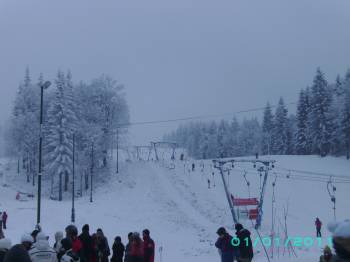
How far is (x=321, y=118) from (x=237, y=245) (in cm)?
6392

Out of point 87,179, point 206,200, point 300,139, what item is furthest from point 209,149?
point 206,200

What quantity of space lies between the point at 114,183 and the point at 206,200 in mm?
13662

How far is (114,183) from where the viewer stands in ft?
183

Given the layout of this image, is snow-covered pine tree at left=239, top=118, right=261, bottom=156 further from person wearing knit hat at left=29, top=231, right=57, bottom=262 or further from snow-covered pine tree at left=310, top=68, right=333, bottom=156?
person wearing knit hat at left=29, top=231, right=57, bottom=262

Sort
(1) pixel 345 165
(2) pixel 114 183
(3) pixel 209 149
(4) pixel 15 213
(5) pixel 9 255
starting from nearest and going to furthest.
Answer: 1. (5) pixel 9 255
2. (4) pixel 15 213
3. (2) pixel 114 183
4. (1) pixel 345 165
5. (3) pixel 209 149

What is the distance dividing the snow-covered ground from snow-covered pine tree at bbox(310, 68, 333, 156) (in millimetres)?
5429

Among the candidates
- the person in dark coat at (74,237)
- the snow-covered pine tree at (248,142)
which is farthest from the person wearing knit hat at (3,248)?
the snow-covered pine tree at (248,142)

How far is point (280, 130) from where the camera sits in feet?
283

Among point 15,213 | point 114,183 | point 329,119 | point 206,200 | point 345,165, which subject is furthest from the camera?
point 329,119

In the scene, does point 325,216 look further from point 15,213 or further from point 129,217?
point 15,213

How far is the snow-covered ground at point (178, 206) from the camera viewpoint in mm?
35062

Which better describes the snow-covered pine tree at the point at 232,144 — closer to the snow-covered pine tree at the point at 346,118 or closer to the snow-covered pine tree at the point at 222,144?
the snow-covered pine tree at the point at 222,144

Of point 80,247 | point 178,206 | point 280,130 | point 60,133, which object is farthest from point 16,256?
point 280,130

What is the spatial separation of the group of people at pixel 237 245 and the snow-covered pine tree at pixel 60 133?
45.7m
